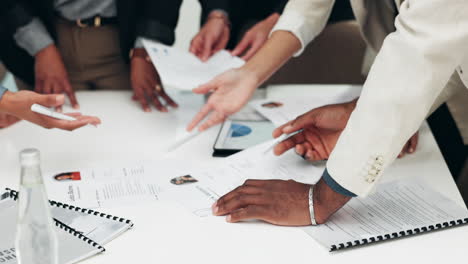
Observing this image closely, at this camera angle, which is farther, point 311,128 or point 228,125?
point 228,125

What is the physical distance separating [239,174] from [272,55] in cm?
44

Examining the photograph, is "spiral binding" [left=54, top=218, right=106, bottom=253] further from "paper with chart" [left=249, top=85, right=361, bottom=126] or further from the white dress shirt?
"paper with chart" [left=249, top=85, right=361, bottom=126]

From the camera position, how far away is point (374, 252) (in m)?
0.92

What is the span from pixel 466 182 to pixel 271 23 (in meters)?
0.79

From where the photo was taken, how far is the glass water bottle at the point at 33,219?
665mm

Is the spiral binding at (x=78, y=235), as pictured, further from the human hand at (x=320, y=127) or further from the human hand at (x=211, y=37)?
the human hand at (x=211, y=37)

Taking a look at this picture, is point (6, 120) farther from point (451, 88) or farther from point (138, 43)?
point (451, 88)

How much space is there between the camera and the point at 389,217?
3.35 feet

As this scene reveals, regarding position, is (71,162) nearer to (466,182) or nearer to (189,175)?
(189,175)

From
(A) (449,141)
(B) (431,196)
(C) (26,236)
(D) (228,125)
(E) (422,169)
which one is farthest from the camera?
(A) (449,141)

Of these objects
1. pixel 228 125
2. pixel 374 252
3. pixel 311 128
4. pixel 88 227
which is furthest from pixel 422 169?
pixel 88 227

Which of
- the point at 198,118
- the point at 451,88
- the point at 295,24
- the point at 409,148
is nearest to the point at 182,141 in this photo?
the point at 198,118

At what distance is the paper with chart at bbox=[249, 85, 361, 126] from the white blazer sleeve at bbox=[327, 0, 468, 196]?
0.53 m

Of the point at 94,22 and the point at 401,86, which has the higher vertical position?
the point at 401,86
